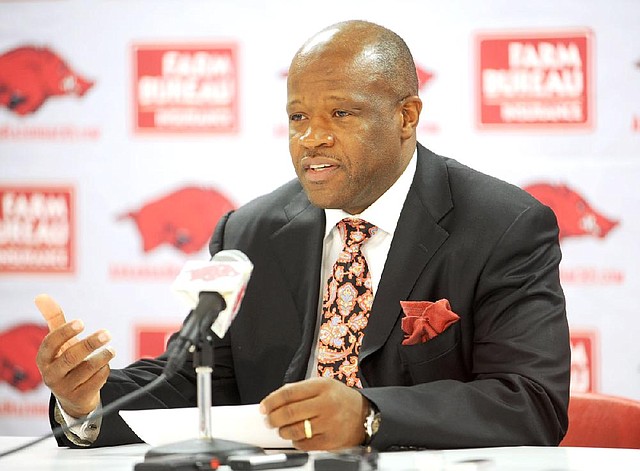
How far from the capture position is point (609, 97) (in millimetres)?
4211

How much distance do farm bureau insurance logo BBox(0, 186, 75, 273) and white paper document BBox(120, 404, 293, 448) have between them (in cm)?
249

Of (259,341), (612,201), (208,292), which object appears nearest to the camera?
(208,292)

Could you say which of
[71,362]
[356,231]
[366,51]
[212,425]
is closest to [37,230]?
[356,231]

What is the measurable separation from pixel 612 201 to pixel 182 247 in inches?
67.8

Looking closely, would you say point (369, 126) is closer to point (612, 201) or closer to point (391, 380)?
point (391, 380)

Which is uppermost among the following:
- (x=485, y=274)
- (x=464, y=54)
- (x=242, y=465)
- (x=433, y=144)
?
(x=464, y=54)

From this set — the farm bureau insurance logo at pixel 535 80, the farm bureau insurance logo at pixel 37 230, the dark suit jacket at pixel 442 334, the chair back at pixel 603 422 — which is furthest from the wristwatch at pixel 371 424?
the farm bureau insurance logo at pixel 37 230

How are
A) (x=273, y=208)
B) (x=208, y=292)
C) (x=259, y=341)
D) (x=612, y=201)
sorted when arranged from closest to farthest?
(x=208, y=292) < (x=259, y=341) < (x=273, y=208) < (x=612, y=201)

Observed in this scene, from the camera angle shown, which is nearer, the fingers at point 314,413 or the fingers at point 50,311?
the fingers at point 314,413

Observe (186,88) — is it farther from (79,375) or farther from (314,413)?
(314,413)

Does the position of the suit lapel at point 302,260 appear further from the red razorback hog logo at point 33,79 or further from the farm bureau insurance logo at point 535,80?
the red razorback hog logo at point 33,79

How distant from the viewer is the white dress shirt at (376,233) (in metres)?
2.87

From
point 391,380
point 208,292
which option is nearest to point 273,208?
point 391,380

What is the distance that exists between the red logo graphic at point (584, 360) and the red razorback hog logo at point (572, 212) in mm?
383
